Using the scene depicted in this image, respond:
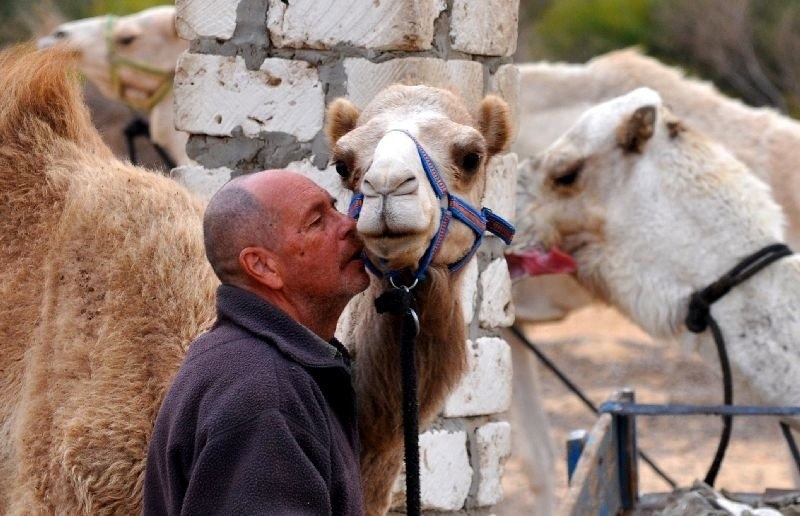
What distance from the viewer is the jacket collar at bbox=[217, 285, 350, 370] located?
206cm

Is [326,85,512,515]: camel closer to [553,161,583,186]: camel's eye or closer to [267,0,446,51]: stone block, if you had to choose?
[267,0,446,51]: stone block

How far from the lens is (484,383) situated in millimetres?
3984

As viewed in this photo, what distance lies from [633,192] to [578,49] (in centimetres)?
1447

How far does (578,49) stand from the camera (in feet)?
61.7

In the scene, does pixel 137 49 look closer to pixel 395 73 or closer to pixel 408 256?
pixel 395 73

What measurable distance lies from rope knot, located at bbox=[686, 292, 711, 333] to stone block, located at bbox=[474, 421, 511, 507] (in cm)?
94

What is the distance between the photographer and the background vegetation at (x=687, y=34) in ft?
A: 53.9

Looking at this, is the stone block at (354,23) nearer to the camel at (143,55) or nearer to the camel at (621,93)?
the camel at (621,93)

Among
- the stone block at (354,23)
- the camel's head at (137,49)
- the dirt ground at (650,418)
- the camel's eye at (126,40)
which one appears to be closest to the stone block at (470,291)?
the stone block at (354,23)

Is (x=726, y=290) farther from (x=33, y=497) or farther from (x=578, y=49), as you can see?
(x=578, y=49)

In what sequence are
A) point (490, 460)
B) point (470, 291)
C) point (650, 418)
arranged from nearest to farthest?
point (470, 291), point (490, 460), point (650, 418)

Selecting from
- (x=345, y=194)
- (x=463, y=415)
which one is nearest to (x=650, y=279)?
(x=463, y=415)

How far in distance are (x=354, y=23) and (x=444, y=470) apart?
1434 mm

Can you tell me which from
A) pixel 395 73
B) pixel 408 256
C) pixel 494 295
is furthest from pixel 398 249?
pixel 494 295
